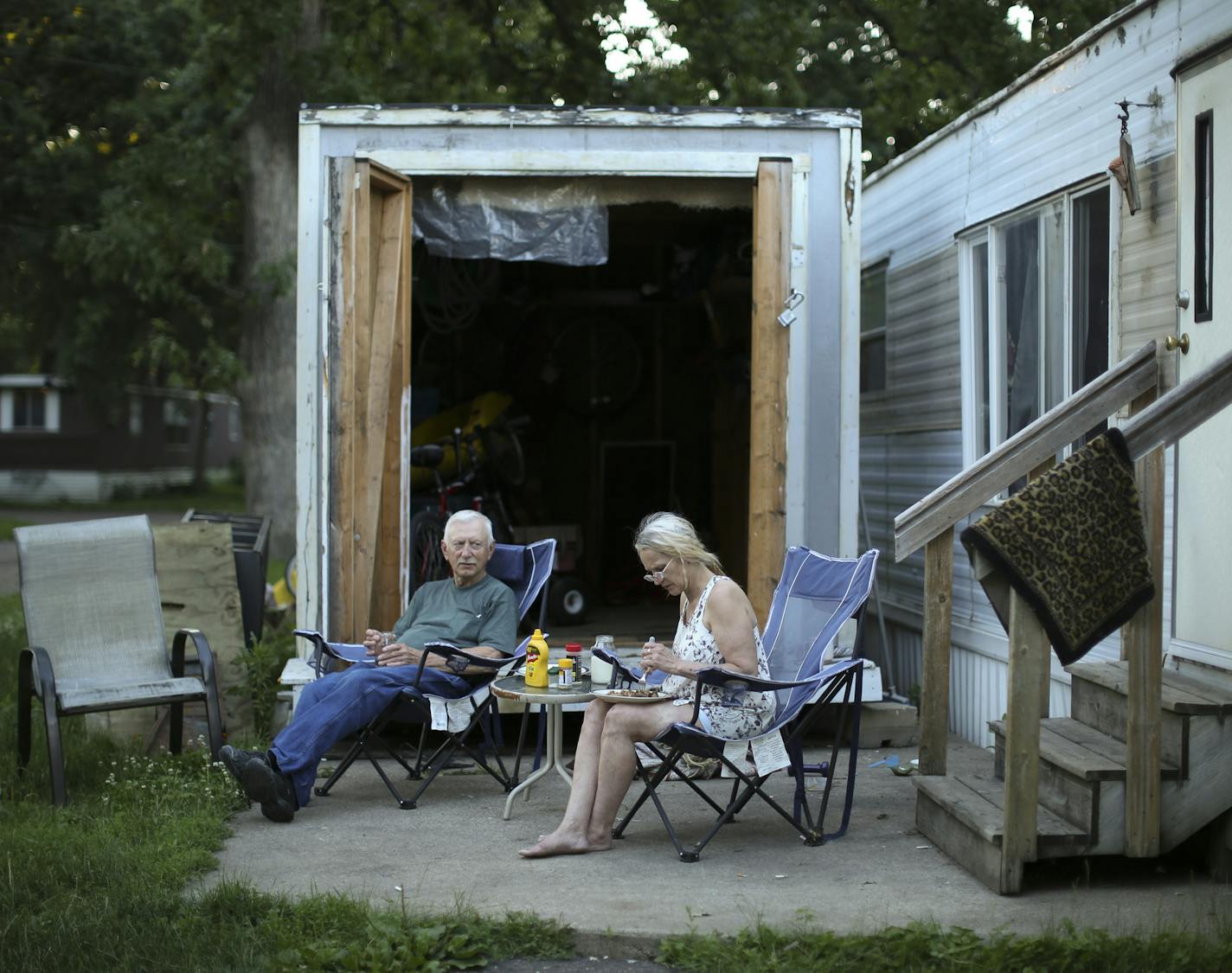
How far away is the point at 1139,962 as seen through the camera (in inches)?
142

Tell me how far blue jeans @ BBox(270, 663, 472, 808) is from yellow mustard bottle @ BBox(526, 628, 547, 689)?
48cm

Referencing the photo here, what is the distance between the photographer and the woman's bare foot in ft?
15.5

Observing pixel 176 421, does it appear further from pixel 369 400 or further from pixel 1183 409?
A: pixel 1183 409

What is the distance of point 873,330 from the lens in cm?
→ 905

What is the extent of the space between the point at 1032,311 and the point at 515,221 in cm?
241

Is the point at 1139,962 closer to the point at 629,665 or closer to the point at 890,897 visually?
the point at 890,897

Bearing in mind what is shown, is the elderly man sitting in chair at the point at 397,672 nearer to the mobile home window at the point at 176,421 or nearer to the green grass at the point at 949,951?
the green grass at the point at 949,951

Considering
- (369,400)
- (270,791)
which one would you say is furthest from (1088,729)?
(369,400)

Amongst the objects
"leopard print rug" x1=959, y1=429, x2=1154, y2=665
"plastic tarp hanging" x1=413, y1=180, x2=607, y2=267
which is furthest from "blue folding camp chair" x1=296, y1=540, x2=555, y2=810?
"leopard print rug" x1=959, y1=429, x2=1154, y2=665

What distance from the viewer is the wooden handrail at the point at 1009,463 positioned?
186 inches

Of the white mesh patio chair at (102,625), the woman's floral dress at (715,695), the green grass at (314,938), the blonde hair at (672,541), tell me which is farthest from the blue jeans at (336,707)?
the blonde hair at (672,541)

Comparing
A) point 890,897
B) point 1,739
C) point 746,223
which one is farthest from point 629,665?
point 746,223

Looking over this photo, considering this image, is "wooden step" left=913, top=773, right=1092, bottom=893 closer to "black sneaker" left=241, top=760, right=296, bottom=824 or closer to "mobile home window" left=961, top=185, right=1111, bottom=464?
"mobile home window" left=961, top=185, right=1111, bottom=464

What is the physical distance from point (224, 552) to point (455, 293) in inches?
111
